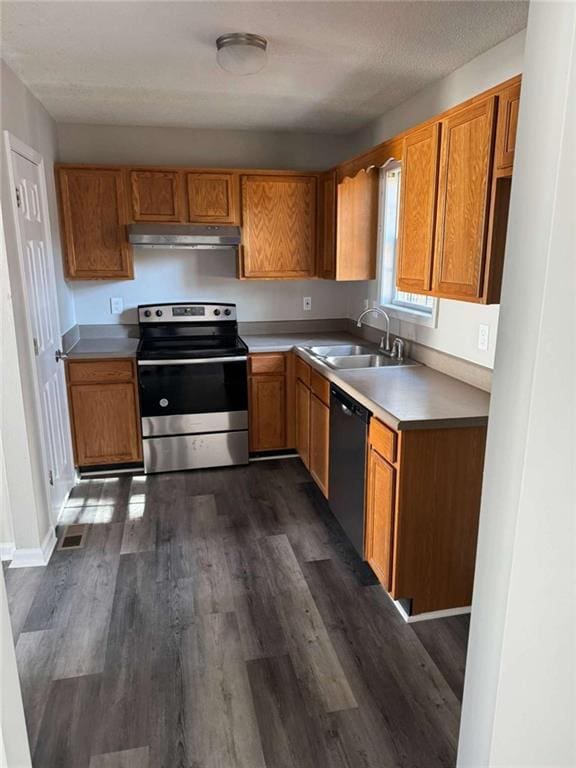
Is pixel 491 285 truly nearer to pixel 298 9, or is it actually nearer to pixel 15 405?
pixel 298 9

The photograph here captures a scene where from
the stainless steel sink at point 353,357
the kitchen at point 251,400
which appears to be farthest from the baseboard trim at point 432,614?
the stainless steel sink at point 353,357

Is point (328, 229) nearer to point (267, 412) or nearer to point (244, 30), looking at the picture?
point (267, 412)

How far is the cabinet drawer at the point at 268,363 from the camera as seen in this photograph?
12.3ft

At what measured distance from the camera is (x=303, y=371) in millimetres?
3580

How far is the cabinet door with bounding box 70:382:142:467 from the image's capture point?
11.7 ft

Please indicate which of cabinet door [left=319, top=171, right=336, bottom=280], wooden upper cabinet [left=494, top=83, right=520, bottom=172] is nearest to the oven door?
cabinet door [left=319, top=171, right=336, bottom=280]

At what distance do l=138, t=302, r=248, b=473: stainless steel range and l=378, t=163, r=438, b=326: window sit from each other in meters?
1.06

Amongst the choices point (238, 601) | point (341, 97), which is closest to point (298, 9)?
point (341, 97)

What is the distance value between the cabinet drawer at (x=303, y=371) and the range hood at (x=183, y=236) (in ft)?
3.19

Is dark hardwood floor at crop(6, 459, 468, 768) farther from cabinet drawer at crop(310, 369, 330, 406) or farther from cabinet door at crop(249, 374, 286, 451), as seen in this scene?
cabinet door at crop(249, 374, 286, 451)

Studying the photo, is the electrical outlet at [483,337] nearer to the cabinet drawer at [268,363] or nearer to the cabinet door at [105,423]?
the cabinet drawer at [268,363]

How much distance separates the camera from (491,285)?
6.40 ft

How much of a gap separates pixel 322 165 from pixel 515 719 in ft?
12.9

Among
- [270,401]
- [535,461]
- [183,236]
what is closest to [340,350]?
[270,401]
